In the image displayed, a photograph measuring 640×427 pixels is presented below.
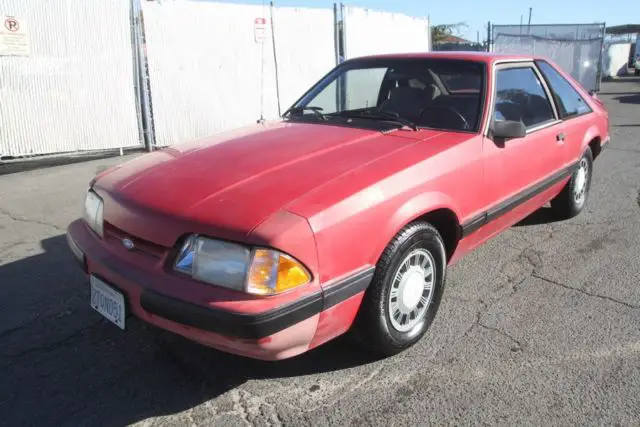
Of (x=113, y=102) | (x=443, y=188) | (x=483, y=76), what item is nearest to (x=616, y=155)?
(x=483, y=76)

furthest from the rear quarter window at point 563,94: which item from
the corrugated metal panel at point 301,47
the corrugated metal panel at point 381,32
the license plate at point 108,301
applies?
the corrugated metal panel at point 381,32

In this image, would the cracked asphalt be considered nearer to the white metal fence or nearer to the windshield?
the windshield

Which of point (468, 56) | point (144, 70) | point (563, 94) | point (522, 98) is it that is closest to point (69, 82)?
point (144, 70)

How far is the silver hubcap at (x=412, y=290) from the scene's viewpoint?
264cm

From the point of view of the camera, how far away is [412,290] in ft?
8.95

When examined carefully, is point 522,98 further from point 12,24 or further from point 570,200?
point 12,24

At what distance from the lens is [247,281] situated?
206cm

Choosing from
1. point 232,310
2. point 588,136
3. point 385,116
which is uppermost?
point 385,116

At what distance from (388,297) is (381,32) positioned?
10.6m

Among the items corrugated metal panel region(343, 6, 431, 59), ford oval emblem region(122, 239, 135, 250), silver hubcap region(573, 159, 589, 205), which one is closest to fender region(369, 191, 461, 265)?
ford oval emblem region(122, 239, 135, 250)

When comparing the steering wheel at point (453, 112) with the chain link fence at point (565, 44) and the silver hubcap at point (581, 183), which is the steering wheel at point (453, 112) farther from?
the chain link fence at point (565, 44)

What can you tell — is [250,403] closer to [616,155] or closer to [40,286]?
[40,286]

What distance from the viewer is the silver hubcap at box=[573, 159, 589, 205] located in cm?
470

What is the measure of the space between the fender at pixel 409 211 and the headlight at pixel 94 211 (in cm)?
137
